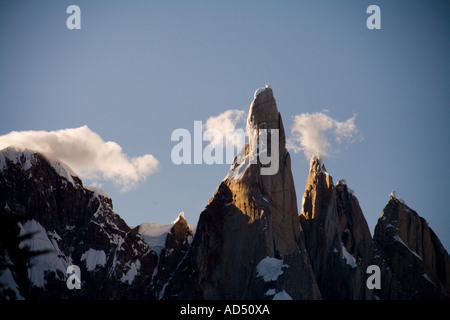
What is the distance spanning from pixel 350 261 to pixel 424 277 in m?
19.6

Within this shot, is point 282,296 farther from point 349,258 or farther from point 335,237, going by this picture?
point 335,237

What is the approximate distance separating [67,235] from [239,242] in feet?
128

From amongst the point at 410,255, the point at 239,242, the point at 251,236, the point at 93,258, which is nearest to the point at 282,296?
the point at 251,236

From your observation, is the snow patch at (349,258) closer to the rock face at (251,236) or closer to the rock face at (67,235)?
the rock face at (251,236)

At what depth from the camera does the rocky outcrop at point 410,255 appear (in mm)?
114812

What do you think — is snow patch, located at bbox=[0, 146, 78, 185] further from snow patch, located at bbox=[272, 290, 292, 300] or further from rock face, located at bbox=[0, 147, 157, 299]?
snow patch, located at bbox=[272, 290, 292, 300]

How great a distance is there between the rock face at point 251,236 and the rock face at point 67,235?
469 inches

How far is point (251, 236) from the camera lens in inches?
4129

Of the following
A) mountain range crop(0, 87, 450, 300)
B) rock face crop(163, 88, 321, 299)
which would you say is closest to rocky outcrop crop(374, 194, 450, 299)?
mountain range crop(0, 87, 450, 300)

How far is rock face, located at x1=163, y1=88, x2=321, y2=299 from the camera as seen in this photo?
325ft

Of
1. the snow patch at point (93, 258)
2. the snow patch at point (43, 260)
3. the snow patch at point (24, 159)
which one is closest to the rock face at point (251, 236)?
the snow patch at point (93, 258)
